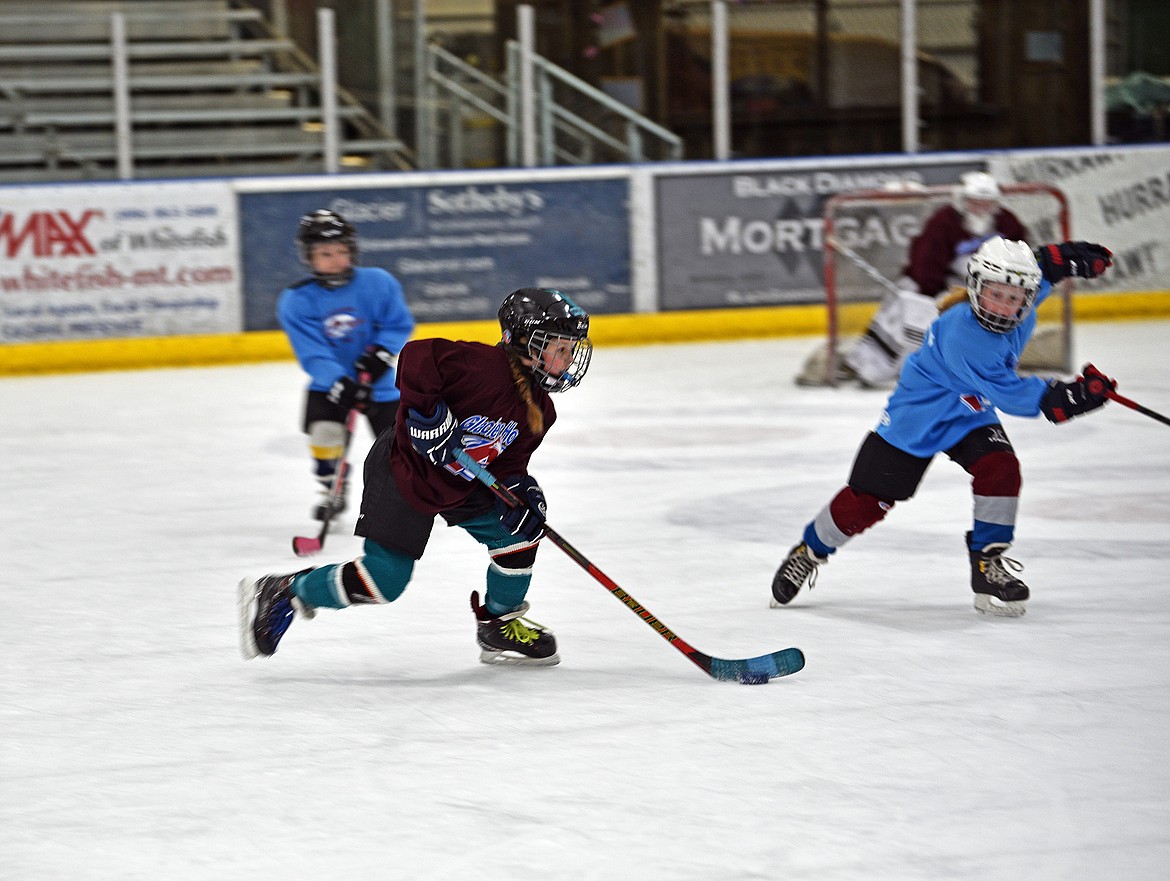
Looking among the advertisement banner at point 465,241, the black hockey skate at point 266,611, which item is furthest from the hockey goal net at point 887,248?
the black hockey skate at point 266,611

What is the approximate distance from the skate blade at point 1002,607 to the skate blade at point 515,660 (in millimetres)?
992

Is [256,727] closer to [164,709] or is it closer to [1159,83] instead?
[164,709]

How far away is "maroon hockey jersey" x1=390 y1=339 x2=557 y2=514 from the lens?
2.99 meters

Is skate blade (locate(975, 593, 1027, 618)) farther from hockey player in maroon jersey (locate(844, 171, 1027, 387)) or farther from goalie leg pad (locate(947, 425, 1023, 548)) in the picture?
hockey player in maroon jersey (locate(844, 171, 1027, 387))

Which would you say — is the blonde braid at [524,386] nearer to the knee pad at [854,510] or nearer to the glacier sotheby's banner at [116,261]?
the knee pad at [854,510]

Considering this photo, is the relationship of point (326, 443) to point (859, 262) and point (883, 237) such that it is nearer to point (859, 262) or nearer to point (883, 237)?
point (859, 262)

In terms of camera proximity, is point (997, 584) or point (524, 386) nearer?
point (524, 386)

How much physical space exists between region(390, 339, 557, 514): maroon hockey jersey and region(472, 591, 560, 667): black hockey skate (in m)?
0.29

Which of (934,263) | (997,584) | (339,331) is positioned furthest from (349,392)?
(934,263)

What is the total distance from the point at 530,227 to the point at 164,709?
6.69 meters

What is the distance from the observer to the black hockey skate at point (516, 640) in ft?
10.7

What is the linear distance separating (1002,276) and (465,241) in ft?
20.5

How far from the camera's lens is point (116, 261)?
8.80 metres

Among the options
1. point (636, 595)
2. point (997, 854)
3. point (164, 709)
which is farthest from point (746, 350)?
point (997, 854)
